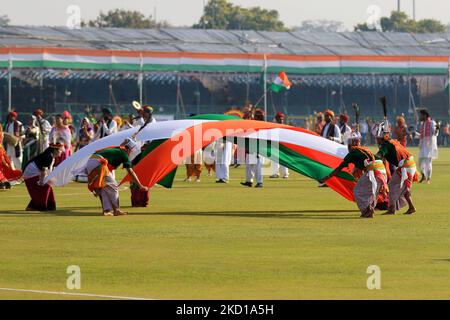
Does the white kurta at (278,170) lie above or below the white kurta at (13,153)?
below

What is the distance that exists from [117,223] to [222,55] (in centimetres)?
4801

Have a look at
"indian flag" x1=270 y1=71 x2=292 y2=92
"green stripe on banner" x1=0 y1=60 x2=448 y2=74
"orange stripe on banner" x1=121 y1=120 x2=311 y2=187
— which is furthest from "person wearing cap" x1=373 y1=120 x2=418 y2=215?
"green stripe on banner" x1=0 y1=60 x2=448 y2=74

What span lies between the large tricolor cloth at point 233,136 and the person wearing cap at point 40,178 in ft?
1.03

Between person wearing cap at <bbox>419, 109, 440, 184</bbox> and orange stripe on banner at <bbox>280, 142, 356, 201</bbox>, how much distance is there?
33.0ft

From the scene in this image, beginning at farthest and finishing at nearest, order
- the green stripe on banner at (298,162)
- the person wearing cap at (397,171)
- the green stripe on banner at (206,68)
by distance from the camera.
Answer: the green stripe on banner at (206,68) < the green stripe on banner at (298,162) < the person wearing cap at (397,171)

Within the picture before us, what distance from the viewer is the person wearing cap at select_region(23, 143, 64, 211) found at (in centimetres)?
2419

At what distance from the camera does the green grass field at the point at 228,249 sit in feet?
47.9

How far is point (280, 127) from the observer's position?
26.2m

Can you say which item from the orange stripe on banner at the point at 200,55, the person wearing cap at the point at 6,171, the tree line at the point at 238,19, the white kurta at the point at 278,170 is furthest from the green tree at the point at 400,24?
the person wearing cap at the point at 6,171

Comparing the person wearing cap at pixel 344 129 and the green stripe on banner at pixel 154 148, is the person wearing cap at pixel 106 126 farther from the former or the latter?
the green stripe on banner at pixel 154 148

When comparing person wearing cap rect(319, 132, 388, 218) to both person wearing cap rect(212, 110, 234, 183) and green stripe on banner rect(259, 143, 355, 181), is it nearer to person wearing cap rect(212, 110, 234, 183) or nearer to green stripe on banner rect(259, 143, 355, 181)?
green stripe on banner rect(259, 143, 355, 181)

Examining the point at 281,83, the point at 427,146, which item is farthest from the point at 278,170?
the point at 281,83
